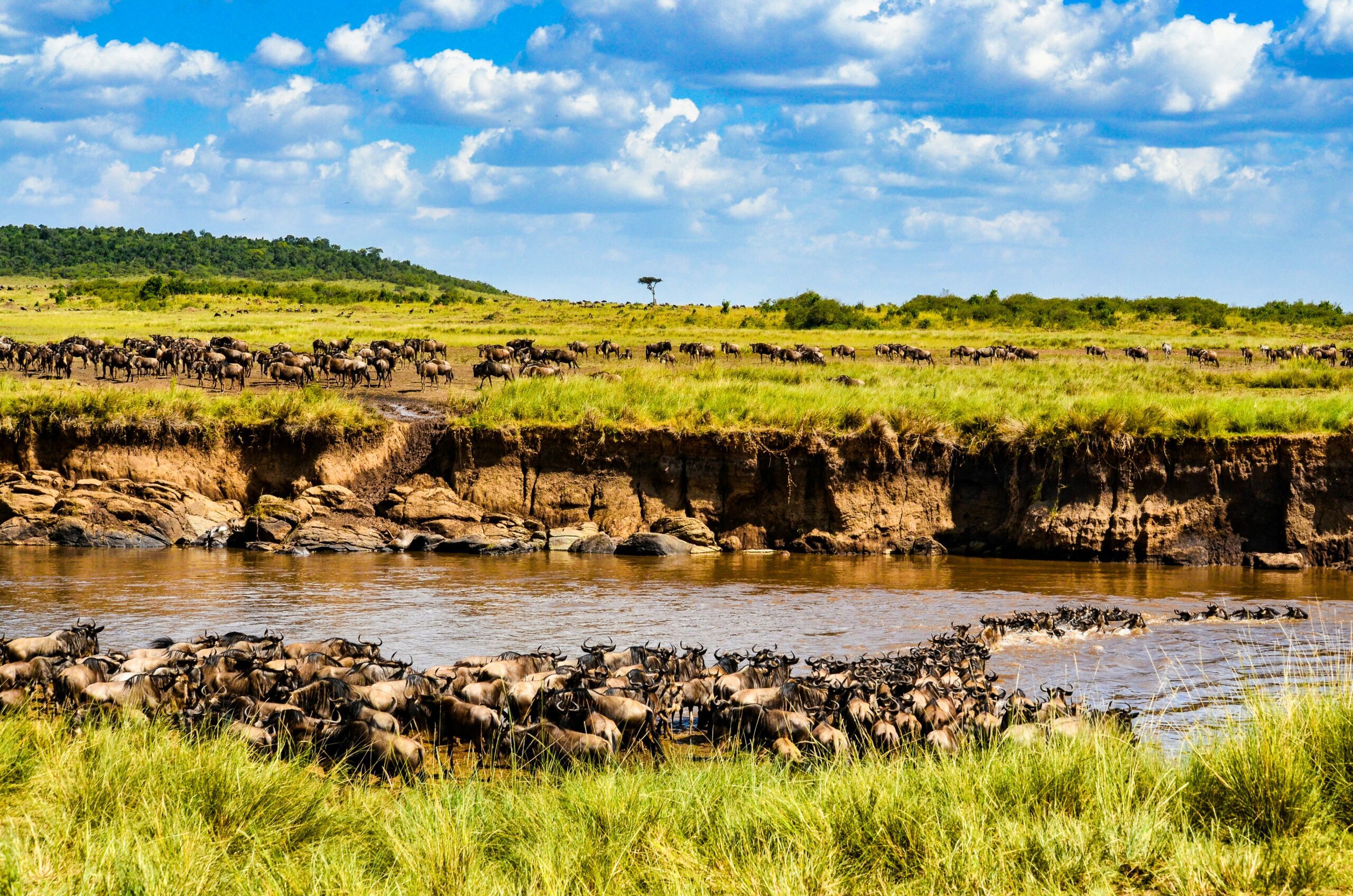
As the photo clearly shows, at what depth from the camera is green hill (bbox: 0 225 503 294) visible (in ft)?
422

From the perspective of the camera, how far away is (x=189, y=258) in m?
140

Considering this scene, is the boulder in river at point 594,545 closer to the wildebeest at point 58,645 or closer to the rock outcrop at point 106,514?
the rock outcrop at point 106,514

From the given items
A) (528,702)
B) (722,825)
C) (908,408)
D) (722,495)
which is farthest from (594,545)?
(722,825)

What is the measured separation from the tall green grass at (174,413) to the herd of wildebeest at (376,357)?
211 inches

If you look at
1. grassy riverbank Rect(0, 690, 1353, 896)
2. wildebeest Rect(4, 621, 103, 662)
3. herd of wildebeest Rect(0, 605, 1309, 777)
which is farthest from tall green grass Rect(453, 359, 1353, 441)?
grassy riverbank Rect(0, 690, 1353, 896)

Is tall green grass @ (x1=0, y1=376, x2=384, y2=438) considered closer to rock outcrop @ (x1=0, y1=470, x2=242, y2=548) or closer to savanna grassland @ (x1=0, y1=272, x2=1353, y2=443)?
savanna grassland @ (x1=0, y1=272, x2=1353, y2=443)

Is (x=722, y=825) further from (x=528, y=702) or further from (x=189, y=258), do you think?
(x=189, y=258)

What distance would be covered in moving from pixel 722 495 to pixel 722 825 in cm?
1842

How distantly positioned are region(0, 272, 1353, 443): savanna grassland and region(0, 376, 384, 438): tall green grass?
0.06 metres

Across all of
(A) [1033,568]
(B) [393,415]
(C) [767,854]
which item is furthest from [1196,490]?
(C) [767,854]

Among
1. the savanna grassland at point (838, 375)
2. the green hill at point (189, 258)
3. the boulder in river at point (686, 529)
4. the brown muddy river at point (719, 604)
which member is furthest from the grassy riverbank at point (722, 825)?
the green hill at point (189, 258)

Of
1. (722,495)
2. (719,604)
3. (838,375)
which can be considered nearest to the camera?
(719,604)

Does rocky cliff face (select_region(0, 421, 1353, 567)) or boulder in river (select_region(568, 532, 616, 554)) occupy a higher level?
rocky cliff face (select_region(0, 421, 1353, 567))

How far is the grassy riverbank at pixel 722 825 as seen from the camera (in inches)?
219
